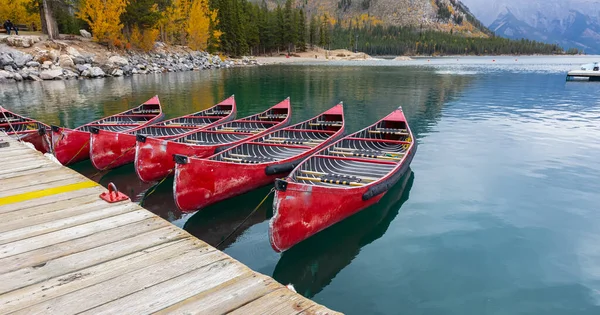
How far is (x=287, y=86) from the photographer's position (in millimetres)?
43812

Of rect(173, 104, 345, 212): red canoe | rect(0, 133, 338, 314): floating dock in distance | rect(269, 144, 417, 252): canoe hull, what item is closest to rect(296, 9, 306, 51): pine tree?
rect(173, 104, 345, 212): red canoe

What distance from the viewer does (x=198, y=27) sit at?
82.6 metres

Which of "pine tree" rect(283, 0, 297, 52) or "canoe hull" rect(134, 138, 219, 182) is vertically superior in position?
"pine tree" rect(283, 0, 297, 52)

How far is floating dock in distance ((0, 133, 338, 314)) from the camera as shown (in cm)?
389

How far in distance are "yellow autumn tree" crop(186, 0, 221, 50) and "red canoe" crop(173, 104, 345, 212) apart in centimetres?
7744

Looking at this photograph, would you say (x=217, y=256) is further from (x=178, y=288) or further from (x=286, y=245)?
(x=286, y=245)

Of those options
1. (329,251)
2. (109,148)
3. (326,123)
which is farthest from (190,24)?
(329,251)

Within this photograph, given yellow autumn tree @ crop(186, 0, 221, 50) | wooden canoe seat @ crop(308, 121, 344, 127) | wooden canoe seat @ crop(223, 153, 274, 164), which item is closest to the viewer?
wooden canoe seat @ crop(223, 153, 274, 164)

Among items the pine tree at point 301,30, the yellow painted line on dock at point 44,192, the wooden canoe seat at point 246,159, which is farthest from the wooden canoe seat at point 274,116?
the pine tree at point 301,30

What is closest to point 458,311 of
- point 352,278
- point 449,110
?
point 352,278

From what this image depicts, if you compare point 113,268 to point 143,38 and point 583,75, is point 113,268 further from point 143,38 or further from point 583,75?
point 143,38

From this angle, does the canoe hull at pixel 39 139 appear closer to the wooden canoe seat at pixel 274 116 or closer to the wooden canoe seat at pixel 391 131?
the wooden canoe seat at pixel 274 116

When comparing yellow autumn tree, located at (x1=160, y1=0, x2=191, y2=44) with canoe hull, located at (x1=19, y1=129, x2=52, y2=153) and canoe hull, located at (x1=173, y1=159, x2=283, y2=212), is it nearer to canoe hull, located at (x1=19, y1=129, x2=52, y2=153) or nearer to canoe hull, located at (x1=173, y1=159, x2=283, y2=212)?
canoe hull, located at (x1=19, y1=129, x2=52, y2=153)

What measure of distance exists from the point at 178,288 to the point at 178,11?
3482 inches
